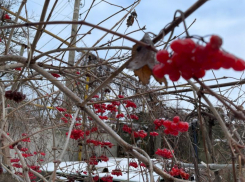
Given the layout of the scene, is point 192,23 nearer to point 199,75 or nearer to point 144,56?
point 144,56

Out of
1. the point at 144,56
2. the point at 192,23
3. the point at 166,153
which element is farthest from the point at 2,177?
the point at 144,56

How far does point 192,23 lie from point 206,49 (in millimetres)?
1167

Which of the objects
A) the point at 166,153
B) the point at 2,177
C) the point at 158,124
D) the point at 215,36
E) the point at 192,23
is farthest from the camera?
the point at 2,177

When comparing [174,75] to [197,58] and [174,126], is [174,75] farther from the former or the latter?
[174,126]

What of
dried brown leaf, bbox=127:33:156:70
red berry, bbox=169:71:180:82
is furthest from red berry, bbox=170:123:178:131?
red berry, bbox=169:71:180:82

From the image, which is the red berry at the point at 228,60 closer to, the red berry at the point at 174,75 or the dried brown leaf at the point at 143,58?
the red berry at the point at 174,75

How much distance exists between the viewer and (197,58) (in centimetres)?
59

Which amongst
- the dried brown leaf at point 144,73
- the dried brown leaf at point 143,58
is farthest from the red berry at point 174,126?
the dried brown leaf at point 143,58

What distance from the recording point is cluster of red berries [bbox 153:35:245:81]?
0.58m

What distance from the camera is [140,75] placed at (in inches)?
38.7

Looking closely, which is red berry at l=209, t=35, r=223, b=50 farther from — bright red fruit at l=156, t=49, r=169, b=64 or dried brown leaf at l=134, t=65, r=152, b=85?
dried brown leaf at l=134, t=65, r=152, b=85

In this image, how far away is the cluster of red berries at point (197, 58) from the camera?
58 cm

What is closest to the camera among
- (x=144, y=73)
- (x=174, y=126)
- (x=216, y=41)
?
(x=216, y=41)

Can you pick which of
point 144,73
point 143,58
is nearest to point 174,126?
point 144,73
